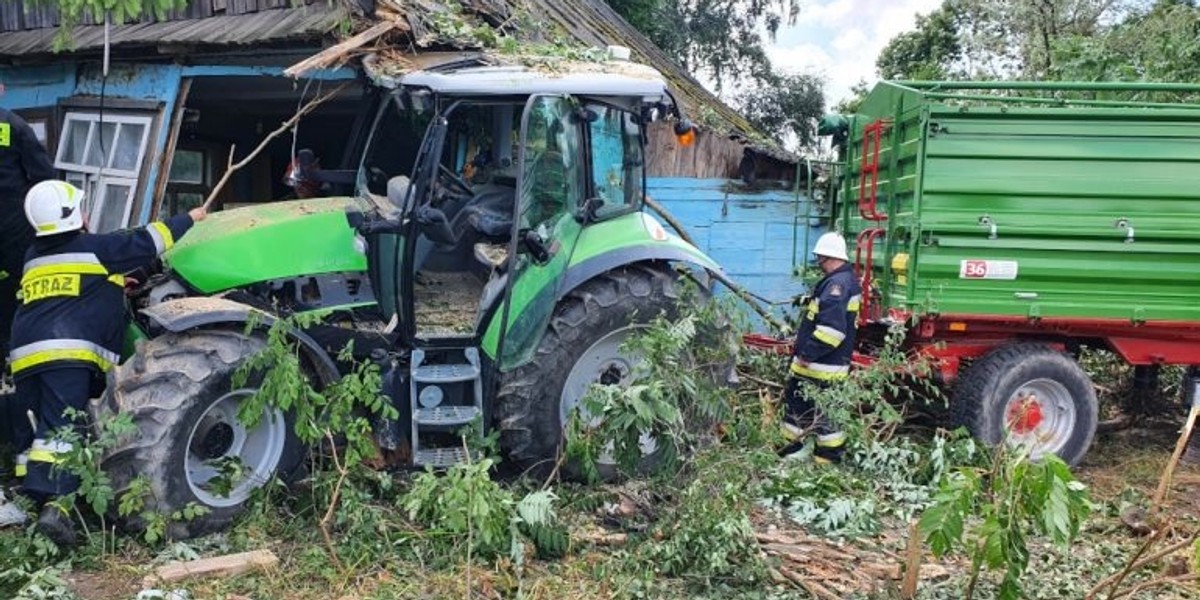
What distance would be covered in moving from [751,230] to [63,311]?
23.0ft

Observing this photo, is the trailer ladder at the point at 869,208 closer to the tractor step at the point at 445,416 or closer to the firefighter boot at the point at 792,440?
the firefighter boot at the point at 792,440

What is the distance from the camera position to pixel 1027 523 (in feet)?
13.8

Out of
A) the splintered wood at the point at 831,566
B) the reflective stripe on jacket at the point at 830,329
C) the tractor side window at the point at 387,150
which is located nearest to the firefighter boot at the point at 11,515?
the tractor side window at the point at 387,150

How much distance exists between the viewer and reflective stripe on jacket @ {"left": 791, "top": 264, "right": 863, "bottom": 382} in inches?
254

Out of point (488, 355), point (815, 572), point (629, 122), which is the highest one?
point (629, 122)

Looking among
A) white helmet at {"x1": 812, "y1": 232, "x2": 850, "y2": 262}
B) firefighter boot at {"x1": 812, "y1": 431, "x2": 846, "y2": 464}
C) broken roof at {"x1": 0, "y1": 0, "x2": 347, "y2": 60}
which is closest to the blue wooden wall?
white helmet at {"x1": 812, "y1": 232, "x2": 850, "y2": 262}

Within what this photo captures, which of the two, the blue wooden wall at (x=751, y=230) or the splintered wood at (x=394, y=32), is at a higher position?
the splintered wood at (x=394, y=32)

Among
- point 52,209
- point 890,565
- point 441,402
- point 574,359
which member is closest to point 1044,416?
point 890,565

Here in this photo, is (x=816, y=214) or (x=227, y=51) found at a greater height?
(x=227, y=51)

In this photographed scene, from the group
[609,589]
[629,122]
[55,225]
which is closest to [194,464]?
[55,225]

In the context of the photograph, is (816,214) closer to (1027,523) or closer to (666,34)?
(1027,523)

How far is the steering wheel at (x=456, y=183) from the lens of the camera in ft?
16.8

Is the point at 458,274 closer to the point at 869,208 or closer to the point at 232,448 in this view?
the point at 232,448

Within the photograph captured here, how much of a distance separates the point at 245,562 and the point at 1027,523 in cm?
323
